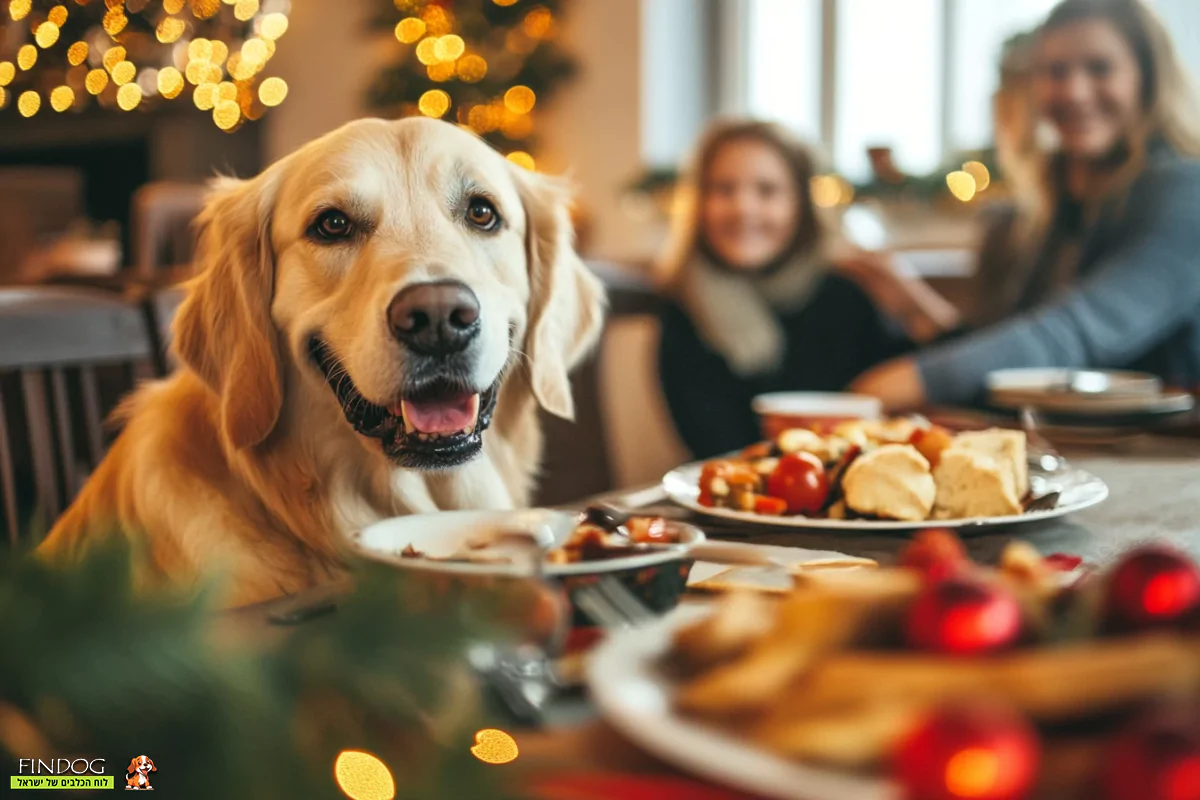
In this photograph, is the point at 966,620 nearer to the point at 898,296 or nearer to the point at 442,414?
Result: the point at 442,414

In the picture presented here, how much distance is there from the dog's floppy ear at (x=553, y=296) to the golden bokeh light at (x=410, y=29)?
5135 mm

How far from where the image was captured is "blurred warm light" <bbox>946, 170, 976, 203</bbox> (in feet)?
16.1

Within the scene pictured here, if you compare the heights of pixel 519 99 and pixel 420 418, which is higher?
pixel 519 99

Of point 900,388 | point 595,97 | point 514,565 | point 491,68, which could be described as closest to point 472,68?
point 491,68

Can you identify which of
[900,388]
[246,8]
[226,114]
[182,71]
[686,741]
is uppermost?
[246,8]

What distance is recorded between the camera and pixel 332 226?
4.70 feet

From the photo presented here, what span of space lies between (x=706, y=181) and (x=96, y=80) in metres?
5.36

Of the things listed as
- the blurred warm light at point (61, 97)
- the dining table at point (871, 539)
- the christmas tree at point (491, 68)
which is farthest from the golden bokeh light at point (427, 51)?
the dining table at point (871, 539)

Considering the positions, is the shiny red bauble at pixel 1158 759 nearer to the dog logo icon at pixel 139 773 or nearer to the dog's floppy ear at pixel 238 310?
the dog logo icon at pixel 139 773

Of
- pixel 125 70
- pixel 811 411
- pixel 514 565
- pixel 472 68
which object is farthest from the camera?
pixel 125 70

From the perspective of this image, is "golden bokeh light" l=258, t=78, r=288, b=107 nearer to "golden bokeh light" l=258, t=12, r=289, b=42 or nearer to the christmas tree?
"golden bokeh light" l=258, t=12, r=289, b=42

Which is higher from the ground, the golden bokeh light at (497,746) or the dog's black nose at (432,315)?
the dog's black nose at (432,315)

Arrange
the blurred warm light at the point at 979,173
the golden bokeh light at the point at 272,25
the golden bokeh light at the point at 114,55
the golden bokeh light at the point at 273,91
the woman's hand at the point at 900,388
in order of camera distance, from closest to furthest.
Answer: the woman's hand at the point at 900,388, the blurred warm light at the point at 979,173, the golden bokeh light at the point at 114,55, the golden bokeh light at the point at 272,25, the golden bokeh light at the point at 273,91

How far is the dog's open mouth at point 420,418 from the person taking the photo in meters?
1.35
